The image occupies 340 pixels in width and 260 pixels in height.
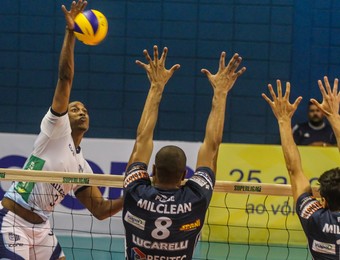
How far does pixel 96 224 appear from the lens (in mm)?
10820

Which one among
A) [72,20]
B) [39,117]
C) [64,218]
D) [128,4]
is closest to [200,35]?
[128,4]

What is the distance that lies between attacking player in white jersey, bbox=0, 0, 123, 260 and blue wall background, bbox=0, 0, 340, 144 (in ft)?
20.5

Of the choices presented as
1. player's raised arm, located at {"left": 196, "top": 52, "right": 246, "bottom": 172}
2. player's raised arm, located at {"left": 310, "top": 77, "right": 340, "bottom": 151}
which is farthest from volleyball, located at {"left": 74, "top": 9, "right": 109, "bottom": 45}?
player's raised arm, located at {"left": 310, "top": 77, "right": 340, "bottom": 151}

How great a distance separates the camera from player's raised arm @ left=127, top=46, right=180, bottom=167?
16.0ft

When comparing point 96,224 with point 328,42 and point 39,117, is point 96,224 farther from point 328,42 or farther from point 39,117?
point 328,42

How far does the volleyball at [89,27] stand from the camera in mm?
6414

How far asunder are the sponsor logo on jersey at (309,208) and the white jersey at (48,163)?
2642 millimetres

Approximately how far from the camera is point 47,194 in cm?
651

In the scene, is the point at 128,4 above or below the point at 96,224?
above

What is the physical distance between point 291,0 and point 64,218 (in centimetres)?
520

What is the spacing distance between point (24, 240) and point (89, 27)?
187cm

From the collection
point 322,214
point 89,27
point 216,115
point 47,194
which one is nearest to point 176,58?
point 89,27

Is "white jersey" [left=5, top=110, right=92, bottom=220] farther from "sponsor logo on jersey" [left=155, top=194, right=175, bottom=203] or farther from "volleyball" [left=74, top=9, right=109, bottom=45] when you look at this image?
"sponsor logo on jersey" [left=155, top=194, right=175, bottom=203]

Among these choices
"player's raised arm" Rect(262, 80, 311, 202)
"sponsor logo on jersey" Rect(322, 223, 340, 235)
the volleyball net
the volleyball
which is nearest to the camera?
"sponsor logo on jersey" Rect(322, 223, 340, 235)
